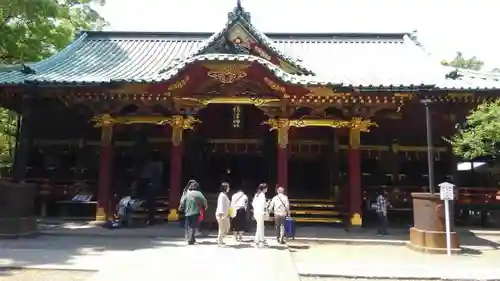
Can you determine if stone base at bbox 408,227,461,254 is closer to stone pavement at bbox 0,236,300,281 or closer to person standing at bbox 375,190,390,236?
person standing at bbox 375,190,390,236

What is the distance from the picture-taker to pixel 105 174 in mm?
13977

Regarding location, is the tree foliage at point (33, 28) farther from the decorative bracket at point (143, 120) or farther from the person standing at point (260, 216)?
the person standing at point (260, 216)

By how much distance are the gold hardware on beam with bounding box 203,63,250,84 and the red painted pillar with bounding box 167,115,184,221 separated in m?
1.91

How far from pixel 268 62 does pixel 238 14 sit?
109 inches

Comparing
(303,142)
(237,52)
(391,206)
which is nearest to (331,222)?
(391,206)

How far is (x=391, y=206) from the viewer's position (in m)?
15.3

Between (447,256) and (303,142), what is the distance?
7689 millimetres

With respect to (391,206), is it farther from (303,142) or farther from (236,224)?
(236,224)

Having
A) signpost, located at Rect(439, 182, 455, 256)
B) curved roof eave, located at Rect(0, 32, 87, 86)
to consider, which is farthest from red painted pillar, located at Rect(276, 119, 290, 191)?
curved roof eave, located at Rect(0, 32, 87, 86)

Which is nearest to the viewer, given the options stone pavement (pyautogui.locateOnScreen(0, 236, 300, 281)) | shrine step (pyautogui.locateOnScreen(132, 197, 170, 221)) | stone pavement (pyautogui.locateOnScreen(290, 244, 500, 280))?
stone pavement (pyautogui.locateOnScreen(0, 236, 300, 281))

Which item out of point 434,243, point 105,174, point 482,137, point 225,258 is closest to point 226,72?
point 105,174

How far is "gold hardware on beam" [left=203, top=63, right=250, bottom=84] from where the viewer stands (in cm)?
1298

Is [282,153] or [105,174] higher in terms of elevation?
[282,153]

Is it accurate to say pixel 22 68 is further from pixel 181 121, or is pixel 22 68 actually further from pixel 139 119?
pixel 181 121
